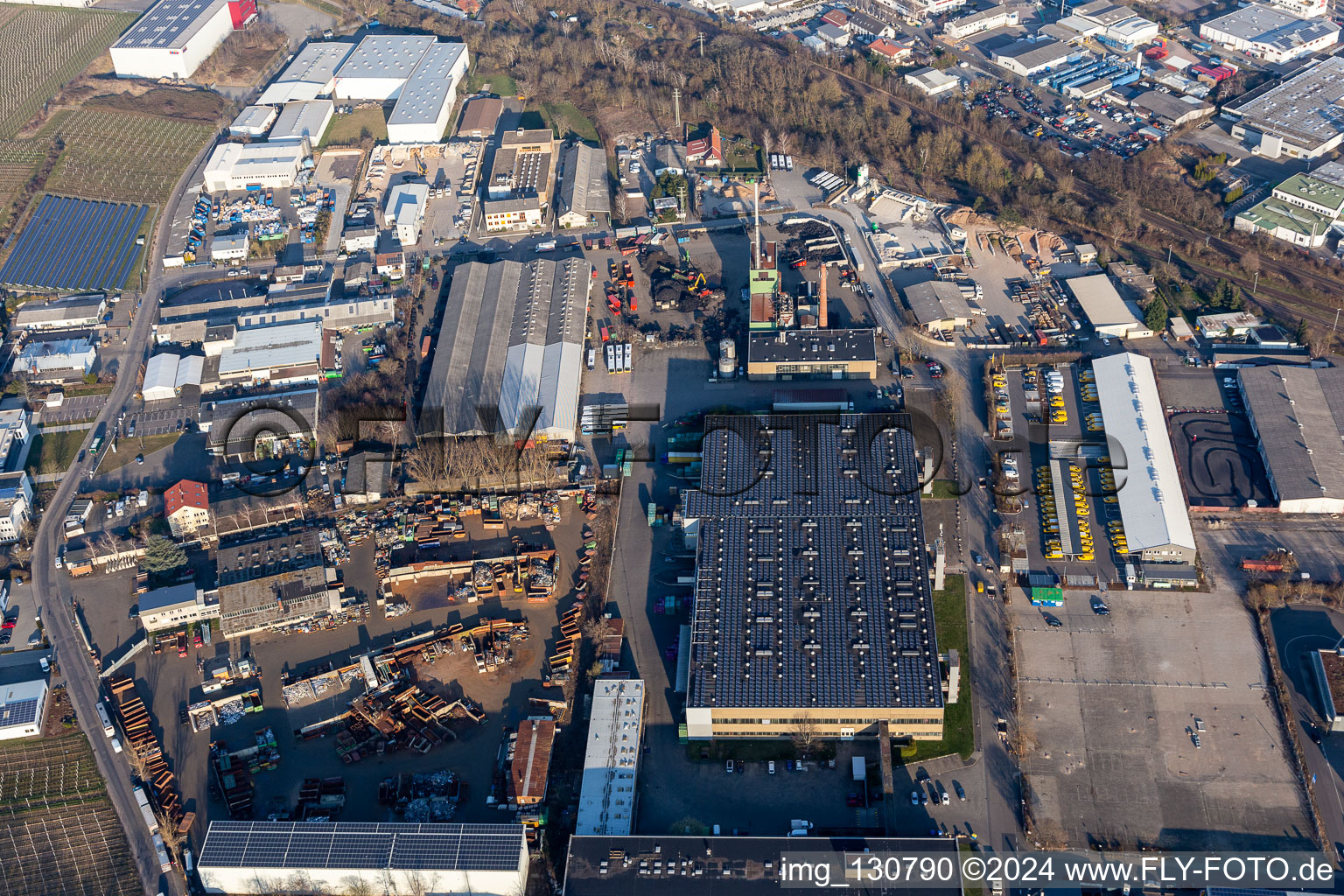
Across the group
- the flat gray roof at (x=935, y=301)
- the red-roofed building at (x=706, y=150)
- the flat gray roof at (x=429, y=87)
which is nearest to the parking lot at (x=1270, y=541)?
the flat gray roof at (x=935, y=301)

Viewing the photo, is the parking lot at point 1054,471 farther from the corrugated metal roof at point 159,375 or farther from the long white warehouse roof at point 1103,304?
the corrugated metal roof at point 159,375

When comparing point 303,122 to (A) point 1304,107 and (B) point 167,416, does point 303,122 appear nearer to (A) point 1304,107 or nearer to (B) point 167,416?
(B) point 167,416

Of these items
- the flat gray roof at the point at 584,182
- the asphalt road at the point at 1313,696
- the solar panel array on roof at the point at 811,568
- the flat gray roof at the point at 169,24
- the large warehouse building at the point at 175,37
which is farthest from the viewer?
the flat gray roof at the point at 169,24

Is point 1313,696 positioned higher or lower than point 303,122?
lower

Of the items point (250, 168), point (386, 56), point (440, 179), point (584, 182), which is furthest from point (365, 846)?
point (386, 56)

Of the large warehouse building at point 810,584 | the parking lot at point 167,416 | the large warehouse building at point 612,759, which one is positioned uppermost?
the parking lot at point 167,416

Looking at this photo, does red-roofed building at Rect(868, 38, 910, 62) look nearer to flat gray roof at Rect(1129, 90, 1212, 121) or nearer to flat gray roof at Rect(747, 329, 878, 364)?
flat gray roof at Rect(1129, 90, 1212, 121)
